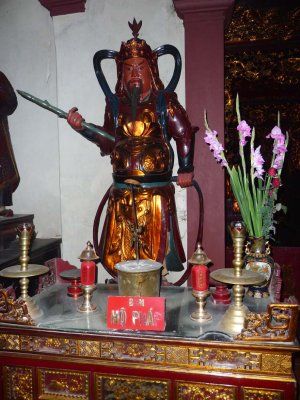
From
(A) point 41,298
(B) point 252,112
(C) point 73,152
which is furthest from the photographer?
(B) point 252,112

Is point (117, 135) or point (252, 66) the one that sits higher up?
point (252, 66)

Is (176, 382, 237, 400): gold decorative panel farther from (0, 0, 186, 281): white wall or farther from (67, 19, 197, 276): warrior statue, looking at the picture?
(0, 0, 186, 281): white wall

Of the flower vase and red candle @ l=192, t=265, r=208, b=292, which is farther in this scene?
the flower vase

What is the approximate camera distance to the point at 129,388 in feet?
5.05

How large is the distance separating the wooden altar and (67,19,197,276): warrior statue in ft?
2.25

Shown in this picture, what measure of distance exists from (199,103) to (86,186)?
1.09 m

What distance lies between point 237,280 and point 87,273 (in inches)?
27.0

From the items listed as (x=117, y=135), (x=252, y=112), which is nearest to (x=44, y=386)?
(x=117, y=135)

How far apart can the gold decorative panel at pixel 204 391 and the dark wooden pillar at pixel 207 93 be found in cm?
137

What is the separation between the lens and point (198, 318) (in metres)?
1.64

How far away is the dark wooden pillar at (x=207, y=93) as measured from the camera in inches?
105

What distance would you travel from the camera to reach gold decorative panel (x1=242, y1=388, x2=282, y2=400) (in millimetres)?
1406

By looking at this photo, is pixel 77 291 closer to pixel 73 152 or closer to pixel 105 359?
pixel 105 359

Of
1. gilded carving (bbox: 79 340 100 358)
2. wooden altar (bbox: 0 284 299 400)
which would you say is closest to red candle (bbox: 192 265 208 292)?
wooden altar (bbox: 0 284 299 400)
